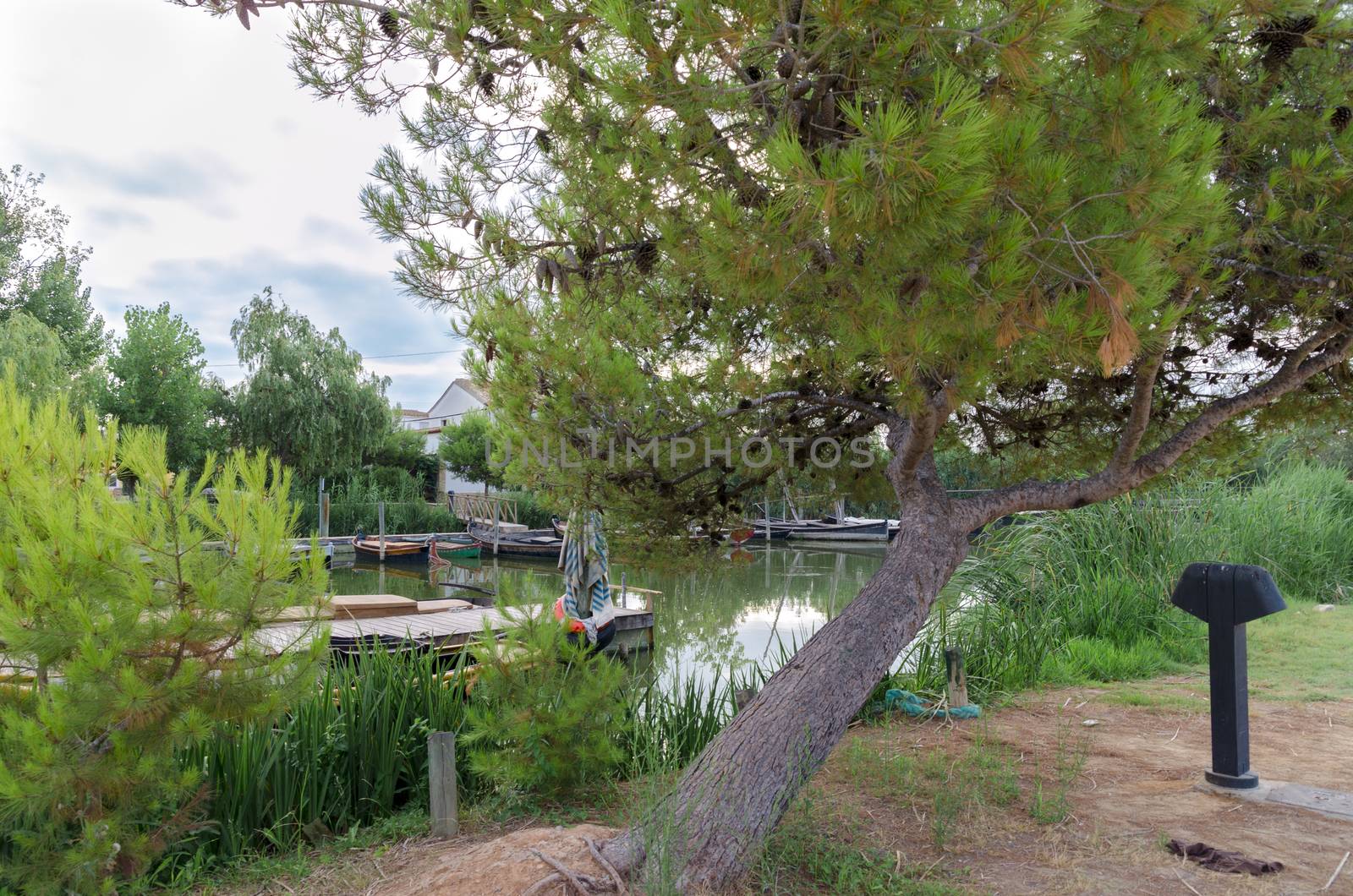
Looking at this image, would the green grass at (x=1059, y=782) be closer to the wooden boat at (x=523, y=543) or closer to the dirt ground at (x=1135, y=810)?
the dirt ground at (x=1135, y=810)

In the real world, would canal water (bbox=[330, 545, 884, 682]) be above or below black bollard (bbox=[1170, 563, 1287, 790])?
below

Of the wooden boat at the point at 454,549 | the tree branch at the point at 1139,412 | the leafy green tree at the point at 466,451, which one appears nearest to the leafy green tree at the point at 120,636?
the tree branch at the point at 1139,412

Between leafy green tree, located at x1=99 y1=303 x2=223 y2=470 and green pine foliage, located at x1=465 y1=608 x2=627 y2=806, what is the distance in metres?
20.5

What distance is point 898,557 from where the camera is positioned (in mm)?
3344

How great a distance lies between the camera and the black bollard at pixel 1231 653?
3.25 metres

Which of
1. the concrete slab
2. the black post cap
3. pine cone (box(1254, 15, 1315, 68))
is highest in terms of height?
pine cone (box(1254, 15, 1315, 68))

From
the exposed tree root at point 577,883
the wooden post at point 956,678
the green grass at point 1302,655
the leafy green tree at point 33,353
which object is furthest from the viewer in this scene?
the leafy green tree at point 33,353

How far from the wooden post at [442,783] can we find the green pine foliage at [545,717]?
0.14 m

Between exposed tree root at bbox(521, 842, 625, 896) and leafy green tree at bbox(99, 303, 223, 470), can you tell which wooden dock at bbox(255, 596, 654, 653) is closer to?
exposed tree root at bbox(521, 842, 625, 896)

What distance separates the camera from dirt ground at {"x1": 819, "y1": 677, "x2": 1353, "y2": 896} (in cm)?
260

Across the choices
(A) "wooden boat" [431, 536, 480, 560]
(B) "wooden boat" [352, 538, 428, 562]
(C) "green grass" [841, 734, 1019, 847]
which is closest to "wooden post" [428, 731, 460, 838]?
(C) "green grass" [841, 734, 1019, 847]

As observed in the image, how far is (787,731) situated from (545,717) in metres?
1.05

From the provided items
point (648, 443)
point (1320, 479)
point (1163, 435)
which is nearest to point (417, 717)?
point (648, 443)

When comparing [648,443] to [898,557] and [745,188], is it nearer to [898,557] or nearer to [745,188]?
[898,557]
